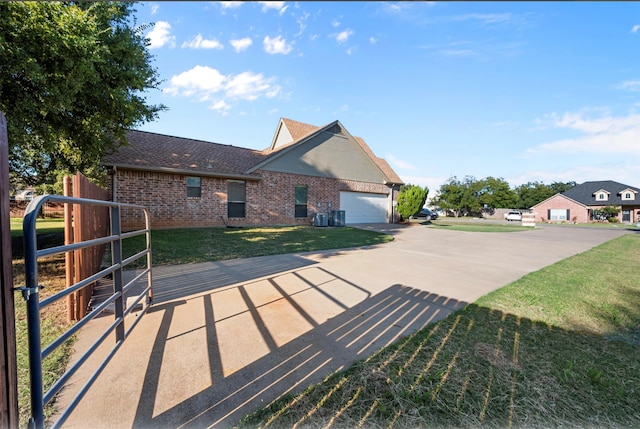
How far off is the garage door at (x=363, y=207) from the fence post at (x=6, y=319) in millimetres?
17480

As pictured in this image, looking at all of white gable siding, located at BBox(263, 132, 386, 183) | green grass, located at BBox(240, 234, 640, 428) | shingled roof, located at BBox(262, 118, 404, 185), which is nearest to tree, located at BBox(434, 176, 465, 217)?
shingled roof, located at BBox(262, 118, 404, 185)

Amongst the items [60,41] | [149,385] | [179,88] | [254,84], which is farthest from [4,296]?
[254,84]

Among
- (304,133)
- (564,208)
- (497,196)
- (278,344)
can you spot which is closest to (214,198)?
(304,133)

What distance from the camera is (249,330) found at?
10.4 ft

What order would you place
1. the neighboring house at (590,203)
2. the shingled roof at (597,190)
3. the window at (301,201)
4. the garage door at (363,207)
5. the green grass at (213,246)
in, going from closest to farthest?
the green grass at (213,246) < the window at (301,201) < the garage door at (363,207) < the neighboring house at (590,203) < the shingled roof at (597,190)

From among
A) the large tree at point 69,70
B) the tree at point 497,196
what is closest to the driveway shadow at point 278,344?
the large tree at point 69,70

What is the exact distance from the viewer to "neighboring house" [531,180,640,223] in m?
37.5

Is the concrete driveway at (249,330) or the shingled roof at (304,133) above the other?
the shingled roof at (304,133)

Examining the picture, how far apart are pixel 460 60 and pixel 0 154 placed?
383 centimetres

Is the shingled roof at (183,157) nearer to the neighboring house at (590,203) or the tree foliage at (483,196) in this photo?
the neighboring house at (590,203)

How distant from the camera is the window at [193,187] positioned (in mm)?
13062

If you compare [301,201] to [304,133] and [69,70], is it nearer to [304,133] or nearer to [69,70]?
[304,133]

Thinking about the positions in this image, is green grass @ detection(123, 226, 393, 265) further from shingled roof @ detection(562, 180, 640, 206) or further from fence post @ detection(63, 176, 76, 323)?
shingled roof @ detection(562, 180, 640, 206)

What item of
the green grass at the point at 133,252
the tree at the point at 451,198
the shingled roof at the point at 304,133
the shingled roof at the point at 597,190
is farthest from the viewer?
the tree at the point at 451,198
